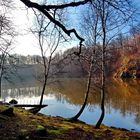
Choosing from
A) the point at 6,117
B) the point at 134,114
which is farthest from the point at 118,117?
the point at 6,117

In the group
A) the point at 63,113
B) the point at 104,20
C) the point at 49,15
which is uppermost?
the point at 104,20

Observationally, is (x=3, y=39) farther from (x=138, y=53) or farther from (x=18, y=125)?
(x=138, y=53)

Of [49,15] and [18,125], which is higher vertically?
[49,15]

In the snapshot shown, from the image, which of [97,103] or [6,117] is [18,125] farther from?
[97,103]

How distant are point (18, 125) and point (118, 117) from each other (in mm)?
16168

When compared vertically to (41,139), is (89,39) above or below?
above

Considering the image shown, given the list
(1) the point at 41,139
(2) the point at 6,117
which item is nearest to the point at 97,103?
(2) the point at 6,117

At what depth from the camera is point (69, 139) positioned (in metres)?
11.6

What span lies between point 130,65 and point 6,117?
75.9 meters

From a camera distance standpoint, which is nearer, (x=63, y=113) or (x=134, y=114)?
(x=134, y=114)

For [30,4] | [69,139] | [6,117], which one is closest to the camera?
[30,4]

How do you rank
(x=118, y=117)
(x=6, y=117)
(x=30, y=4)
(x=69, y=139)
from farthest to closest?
(x=118, y=117), (x=6, y=117), (x=69, y=139), (x=30, y=4)

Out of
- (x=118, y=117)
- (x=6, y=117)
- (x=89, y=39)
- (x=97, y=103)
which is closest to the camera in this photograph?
(x=6, y=117)

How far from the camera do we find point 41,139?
10.6 meters
